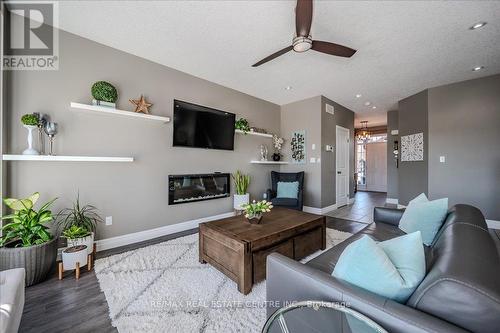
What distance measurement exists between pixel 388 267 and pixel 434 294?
0.49 ft

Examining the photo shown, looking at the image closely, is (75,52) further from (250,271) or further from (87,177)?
(250,271)

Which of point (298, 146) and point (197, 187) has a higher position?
point (298, 146)

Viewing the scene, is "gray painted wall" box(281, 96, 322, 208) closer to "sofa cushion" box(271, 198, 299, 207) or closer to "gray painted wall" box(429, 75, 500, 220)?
"sofa cushion" box(271, 198, 299, 207)

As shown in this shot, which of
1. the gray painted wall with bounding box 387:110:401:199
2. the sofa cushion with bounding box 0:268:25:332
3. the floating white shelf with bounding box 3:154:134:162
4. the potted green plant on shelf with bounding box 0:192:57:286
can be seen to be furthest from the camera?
the gray painted wall with bounding box 387:110:401:199

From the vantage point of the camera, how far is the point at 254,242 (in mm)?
1780

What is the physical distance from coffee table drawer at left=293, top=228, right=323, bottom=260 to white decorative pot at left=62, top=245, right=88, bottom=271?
2138 mm

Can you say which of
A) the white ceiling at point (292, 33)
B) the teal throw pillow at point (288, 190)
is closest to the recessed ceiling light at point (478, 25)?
the white ceiling at point (292, 33)

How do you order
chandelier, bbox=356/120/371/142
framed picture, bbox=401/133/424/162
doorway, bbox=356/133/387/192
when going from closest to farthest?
framed picture, bbox=401/133/424/162 → chandelier, bbox=356/120/371/142 → doorway, bbox=356/133/387/192

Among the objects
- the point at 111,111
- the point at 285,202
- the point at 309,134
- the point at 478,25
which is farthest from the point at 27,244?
the point at 478,25

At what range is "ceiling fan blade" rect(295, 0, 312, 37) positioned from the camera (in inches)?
66.2

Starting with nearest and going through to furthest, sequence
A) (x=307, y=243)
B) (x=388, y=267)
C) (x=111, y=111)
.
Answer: (x=388, y=267) < (x=307, y=243) < (x=111, y=111)

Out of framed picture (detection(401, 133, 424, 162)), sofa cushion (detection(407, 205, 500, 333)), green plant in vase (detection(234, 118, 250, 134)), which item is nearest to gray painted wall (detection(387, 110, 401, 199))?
framed picture (detection(401, 133, 424, 162))

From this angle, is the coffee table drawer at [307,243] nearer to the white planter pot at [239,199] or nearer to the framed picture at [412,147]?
the white planter pot at [239,199]

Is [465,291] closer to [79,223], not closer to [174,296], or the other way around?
[174,296]
